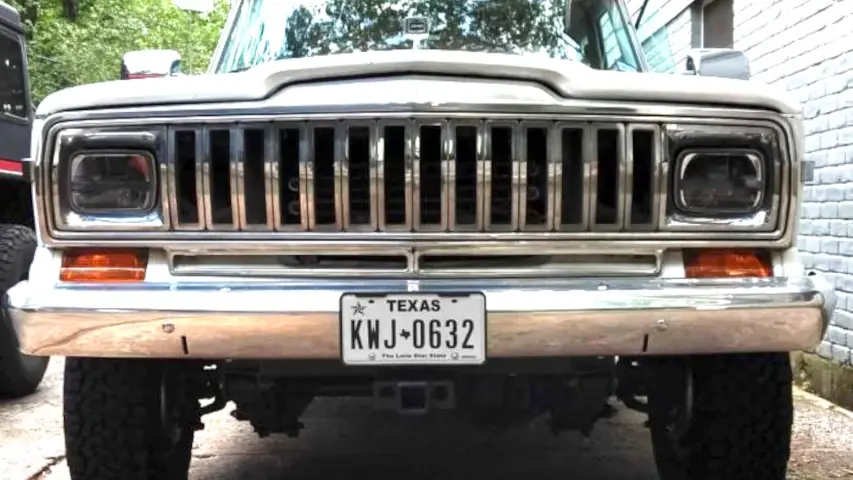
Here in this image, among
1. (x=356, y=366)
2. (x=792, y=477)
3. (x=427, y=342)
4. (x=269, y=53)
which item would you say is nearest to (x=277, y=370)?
(x=356, y=366)

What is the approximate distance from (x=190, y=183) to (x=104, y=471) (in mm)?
977

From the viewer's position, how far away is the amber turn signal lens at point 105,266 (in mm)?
2645

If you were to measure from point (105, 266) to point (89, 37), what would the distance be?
1852 centimetres

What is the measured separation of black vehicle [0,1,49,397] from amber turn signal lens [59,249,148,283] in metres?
2.40

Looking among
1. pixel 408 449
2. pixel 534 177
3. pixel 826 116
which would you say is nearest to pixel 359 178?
pixel 534 177

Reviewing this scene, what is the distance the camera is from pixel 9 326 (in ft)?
16.5

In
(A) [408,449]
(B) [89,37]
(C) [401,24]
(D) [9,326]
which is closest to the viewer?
(C) [401,24]

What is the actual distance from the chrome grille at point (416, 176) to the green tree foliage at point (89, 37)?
507 inches

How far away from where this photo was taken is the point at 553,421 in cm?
340

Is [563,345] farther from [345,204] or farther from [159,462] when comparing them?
[159,462]

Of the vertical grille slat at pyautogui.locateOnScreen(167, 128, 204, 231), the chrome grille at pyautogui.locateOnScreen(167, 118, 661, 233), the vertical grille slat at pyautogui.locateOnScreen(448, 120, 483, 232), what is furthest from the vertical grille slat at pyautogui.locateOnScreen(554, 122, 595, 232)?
the vertical grille slat at pyautogui.locateOnScreen(167, 128, 204, 231)

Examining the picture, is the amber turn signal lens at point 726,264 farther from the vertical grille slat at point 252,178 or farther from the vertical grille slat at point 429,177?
the vertical grille slat at point 252,178

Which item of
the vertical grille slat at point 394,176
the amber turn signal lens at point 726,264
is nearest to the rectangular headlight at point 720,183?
the amber turn signal lens at point 726,264

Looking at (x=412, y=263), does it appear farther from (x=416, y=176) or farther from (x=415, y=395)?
(x=415, y=395)
